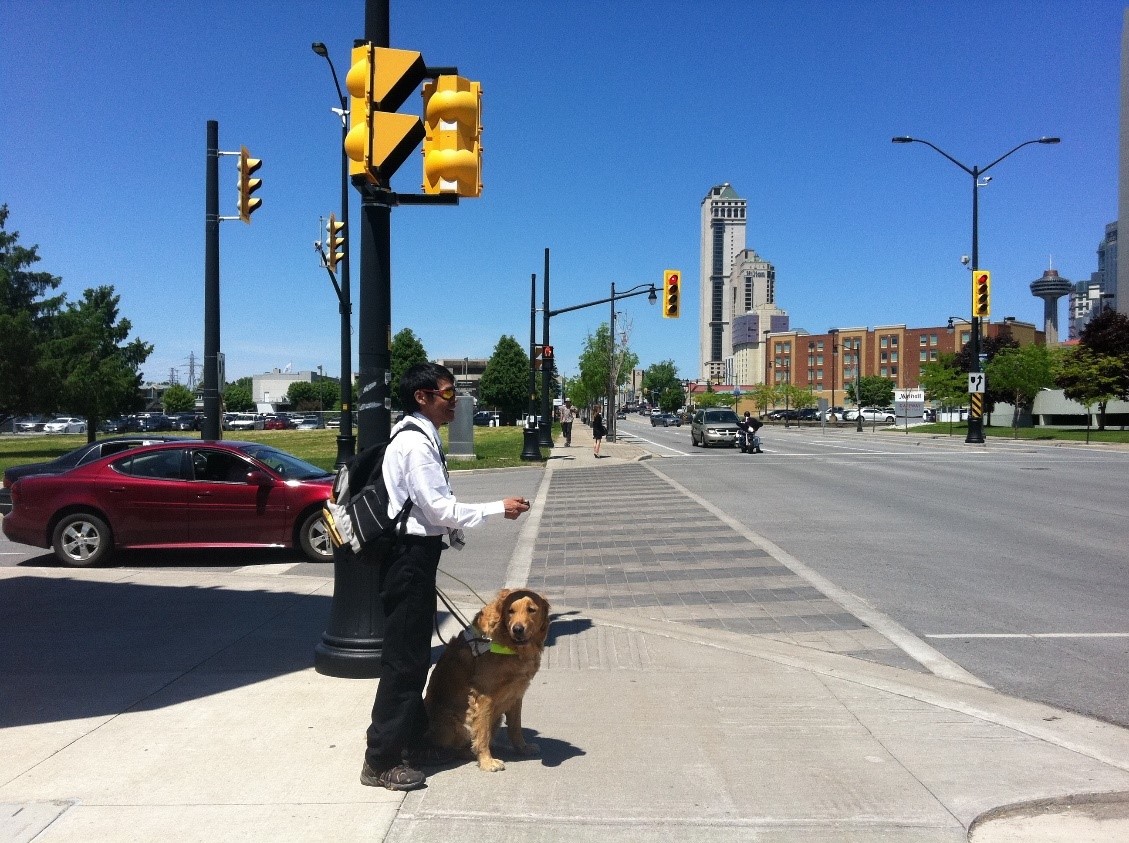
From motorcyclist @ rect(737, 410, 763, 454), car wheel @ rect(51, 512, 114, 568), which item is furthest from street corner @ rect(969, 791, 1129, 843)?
motorcyclist @ rect(737, 410, 763, 454)

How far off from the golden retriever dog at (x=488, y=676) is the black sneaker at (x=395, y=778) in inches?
11.9

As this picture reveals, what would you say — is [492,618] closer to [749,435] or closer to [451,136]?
[451,136]

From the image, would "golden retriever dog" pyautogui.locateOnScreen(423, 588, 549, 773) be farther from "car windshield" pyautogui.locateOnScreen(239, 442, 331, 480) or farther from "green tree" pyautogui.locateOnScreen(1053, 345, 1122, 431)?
"green tree" pyautogui.locateOnScreen(1053, 345, 1122, 431)

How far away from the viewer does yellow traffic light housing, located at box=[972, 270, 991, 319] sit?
113 feet

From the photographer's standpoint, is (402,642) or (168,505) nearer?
(402,642)

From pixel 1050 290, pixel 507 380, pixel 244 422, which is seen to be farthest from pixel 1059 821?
pixel 1050 290

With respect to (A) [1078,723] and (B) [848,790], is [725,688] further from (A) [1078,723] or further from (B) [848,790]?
(A) [1078,723]

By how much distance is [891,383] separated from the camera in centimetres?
14512

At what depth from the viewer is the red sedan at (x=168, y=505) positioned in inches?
410

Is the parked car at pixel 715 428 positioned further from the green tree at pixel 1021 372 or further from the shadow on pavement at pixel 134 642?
the shadow on pavement at pixel 134 642

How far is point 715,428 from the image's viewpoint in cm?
4016

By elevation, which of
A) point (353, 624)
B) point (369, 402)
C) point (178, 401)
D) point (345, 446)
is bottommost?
point (353, 624)

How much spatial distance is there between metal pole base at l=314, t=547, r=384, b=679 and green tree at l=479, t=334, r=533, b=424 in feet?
295

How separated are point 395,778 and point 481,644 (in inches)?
26.6
